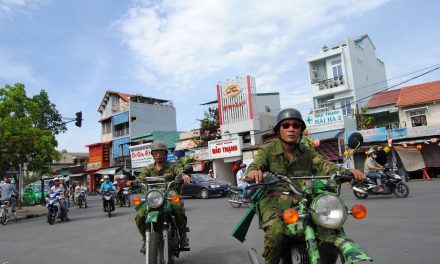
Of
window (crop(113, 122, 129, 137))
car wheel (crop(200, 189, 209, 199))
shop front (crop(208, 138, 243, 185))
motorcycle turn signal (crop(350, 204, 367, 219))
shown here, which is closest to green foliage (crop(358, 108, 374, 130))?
shop front (crop(208, 138, 243, 185))

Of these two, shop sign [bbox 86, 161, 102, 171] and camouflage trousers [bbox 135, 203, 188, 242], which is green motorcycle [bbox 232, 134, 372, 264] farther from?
shop sign [bbox 86, 161, 102, 171]

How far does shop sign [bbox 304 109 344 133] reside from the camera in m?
24.9

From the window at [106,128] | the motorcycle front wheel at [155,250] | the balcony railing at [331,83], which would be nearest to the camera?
the motorcycle front wheel at [155,250]

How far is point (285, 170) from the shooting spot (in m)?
3.48

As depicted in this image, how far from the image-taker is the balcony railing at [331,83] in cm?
2929

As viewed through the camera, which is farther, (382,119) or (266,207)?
(382,119)

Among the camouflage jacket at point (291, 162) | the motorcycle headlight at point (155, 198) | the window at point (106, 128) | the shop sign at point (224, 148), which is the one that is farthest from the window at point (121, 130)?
the camouflage jacket at point (291, 162)

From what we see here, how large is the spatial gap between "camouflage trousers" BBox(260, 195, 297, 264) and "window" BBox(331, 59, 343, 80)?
92.0 ft

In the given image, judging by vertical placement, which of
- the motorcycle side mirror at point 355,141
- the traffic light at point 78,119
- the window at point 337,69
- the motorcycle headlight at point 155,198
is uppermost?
the window at point 337,69

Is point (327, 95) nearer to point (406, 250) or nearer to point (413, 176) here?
point (413, 176)

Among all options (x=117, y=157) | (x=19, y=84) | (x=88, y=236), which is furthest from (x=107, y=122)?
(x=88, y=236)

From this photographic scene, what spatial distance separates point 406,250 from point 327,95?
25754mm

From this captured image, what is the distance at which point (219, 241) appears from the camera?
739cm

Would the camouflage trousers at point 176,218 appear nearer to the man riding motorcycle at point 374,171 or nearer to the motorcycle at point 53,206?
the man riding motorcycle at point 374,171
